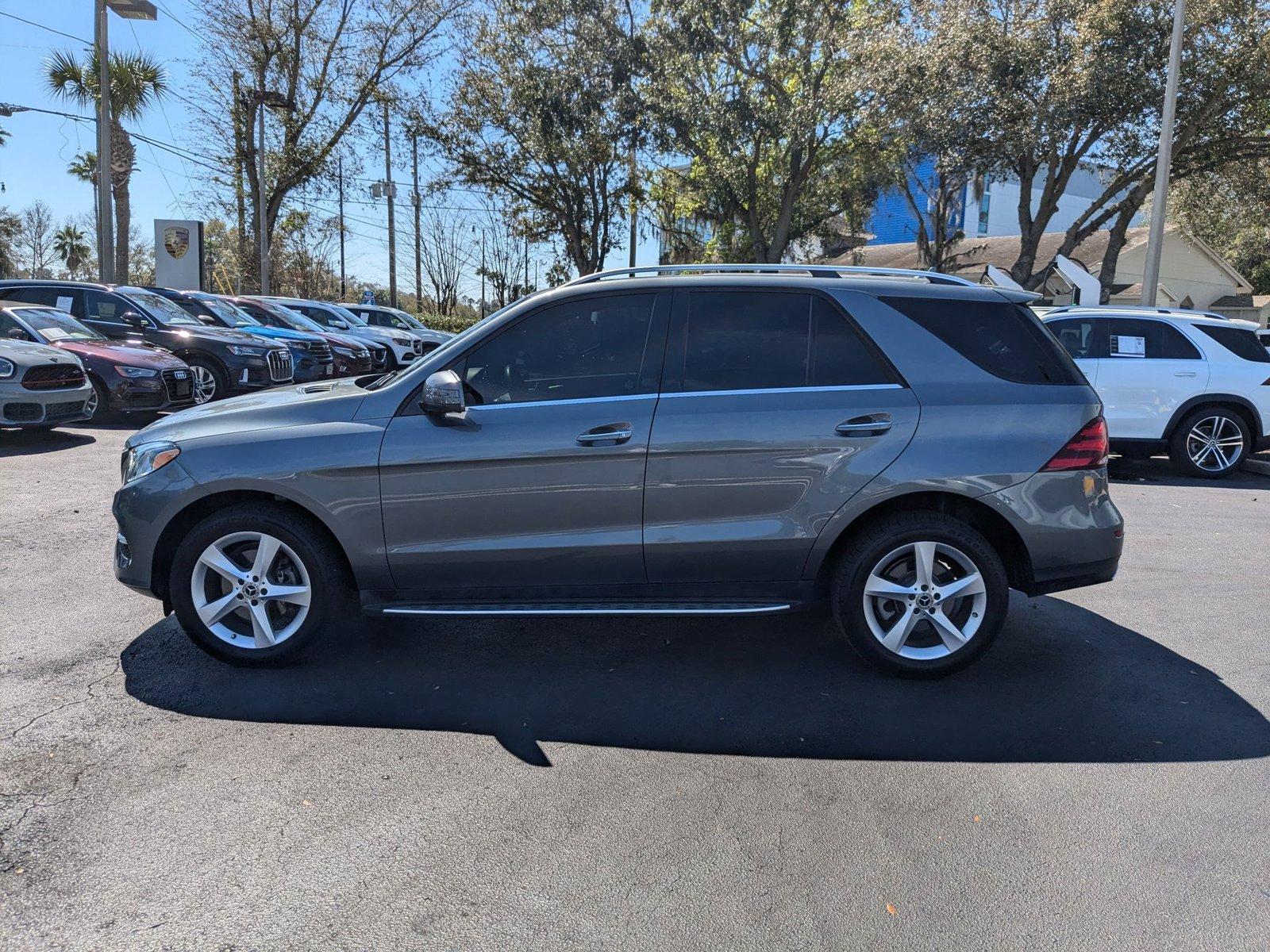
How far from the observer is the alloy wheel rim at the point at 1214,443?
34.2 ft

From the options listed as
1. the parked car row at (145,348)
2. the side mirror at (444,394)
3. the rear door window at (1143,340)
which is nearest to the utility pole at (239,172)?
the parked car row at (145,348)

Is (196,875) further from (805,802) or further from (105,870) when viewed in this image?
(805,802)

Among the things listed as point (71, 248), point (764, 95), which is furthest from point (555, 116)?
point (71, 248)

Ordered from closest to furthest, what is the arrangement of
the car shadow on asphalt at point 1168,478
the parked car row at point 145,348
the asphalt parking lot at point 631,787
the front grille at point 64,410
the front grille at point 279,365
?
the asphalt parking lot at point 631,787
the car shadow on asphalt at point 1168,478
the front grille at point 64,410
the parked car row at point 145,348
the front grille at point 279,365

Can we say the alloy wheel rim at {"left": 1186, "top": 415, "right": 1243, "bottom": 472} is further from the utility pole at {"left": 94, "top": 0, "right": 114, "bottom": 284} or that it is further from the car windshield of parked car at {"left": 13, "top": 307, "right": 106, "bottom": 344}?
the utility pole at {"left": 94, "top": 0, "right": 114, "bottom": 284}

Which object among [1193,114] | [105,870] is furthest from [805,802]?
[1193,114]

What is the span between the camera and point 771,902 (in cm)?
286

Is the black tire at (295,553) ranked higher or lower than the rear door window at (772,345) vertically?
lower

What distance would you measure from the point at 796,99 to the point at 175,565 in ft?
69.5

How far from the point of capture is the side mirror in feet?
14.0

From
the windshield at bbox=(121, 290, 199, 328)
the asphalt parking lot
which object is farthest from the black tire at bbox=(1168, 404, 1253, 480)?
the windshield at bbox=(121, 290, 199, 328)

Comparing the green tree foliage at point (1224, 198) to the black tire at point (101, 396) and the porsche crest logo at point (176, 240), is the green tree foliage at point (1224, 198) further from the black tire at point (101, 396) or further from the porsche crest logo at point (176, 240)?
the porsche crest logo at point (176, 240)

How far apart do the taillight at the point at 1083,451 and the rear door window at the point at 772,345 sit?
2.67 ft

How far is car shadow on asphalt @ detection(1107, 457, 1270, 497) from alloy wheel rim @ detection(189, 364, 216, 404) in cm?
1138
